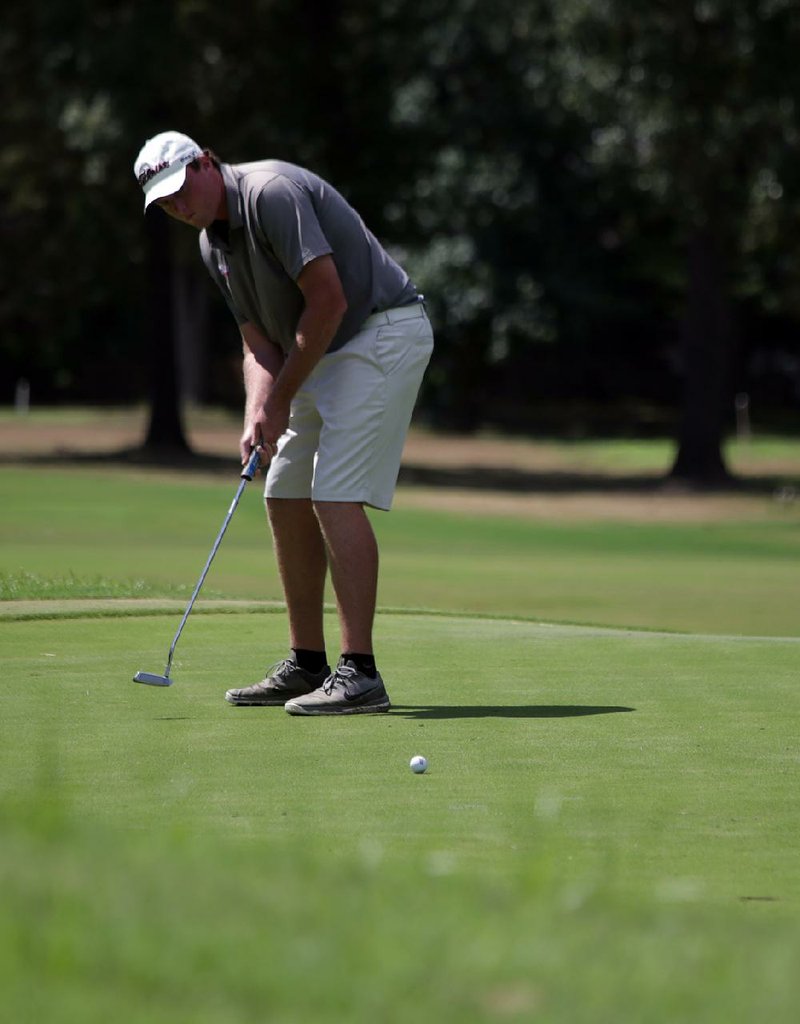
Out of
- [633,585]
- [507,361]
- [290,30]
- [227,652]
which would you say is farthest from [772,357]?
[227,652]

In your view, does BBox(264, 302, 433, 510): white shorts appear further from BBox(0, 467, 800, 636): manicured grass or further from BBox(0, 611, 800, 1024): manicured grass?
BBox(0, 467, 800, 636): manicured grass

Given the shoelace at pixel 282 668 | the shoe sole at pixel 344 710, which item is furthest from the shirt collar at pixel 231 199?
the shoe sole at pixel 344 710

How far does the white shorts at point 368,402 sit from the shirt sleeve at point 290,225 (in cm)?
43

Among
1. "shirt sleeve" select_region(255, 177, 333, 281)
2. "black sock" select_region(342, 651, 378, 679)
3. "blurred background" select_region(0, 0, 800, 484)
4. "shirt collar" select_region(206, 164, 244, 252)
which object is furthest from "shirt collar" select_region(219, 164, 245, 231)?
"blurred background" select_region(0, 0, 800, 484)

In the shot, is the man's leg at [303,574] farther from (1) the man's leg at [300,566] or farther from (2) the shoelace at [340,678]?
(2) the shoelace at [340,678]

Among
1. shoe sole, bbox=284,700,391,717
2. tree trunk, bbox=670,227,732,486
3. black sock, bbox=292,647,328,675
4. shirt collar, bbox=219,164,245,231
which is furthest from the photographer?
tree trunk, bbox=670,227,732,486

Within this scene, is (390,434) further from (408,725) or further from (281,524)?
(408,725)

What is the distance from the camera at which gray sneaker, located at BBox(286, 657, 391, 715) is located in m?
5.96

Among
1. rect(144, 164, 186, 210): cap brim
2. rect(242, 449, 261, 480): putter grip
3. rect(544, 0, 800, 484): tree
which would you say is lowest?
rect(242, 449, 261, 480): putter grip

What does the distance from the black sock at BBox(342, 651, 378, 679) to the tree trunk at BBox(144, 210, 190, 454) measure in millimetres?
26465

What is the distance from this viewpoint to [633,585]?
1434cm

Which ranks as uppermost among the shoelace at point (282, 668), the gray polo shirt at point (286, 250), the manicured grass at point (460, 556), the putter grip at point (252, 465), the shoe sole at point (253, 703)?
the gray polo shirt at point (286, 250)

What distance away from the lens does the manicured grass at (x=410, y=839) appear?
98.0 inches

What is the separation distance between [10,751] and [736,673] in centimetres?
302
